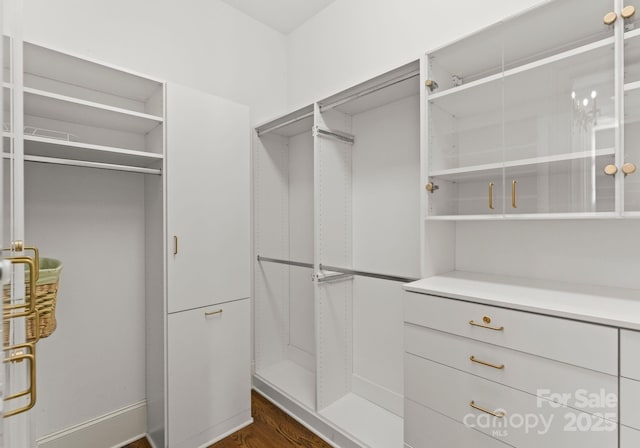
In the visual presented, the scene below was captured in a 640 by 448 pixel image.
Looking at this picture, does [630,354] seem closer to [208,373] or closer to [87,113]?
[208,373]

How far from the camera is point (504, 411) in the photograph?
121 cm

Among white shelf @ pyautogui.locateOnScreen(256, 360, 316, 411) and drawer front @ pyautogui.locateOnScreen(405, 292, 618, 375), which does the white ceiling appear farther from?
white shelf @ pyautogui.locateOnScreen(256, 360, 316, 411)

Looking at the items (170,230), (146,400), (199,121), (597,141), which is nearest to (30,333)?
(170,230)

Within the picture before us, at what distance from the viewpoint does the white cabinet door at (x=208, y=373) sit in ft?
6.04

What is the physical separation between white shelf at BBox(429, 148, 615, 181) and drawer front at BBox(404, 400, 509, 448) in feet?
3.57

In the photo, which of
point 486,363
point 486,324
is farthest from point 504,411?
point 486,324

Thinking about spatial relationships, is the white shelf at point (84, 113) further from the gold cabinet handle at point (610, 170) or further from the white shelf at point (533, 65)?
the gold cabinet handle at point (610, 170)

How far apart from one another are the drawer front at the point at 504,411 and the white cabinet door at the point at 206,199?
3.99ft

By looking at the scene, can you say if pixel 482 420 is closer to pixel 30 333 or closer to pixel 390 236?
pixel 390 236

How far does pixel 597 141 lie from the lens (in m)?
1.18

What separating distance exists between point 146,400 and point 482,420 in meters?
2.00

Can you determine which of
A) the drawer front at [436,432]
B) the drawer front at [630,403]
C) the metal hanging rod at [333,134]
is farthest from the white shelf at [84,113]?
the drawer front at [630,403]

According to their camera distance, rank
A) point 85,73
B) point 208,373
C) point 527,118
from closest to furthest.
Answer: point 527,118 < point 85,73 < point 208,373

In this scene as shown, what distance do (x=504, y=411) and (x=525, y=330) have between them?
1.10 ft
